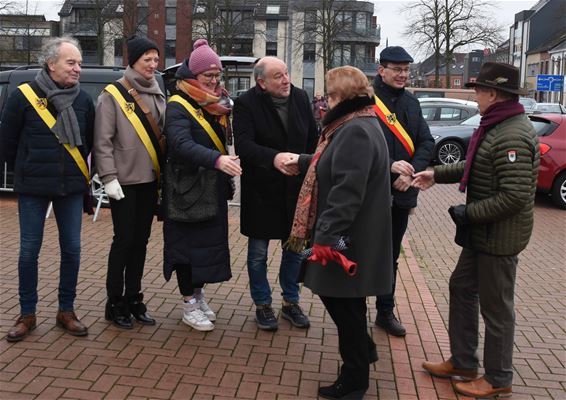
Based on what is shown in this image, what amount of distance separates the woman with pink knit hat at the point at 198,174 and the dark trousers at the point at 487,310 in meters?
1.67

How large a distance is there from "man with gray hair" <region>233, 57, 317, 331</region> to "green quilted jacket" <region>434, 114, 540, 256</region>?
1.28 m

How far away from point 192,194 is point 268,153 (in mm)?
602

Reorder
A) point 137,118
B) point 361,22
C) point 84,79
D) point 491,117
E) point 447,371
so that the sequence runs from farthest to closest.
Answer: point 361,22 < point 84,79 < point 137,118 < point 447,371 < point 491,117

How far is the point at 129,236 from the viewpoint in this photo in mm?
4598

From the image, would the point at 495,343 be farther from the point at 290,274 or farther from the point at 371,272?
the point at 290,274

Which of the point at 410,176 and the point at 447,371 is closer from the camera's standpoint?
the point at 447,371

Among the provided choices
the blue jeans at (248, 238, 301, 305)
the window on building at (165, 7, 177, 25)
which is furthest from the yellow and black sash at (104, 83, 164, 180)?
the window on building at (165, 7, 177, 25)

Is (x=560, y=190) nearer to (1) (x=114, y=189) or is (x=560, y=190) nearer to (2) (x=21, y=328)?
(1) (x=114, y=189)

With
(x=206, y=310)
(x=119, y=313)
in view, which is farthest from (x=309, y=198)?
(x=119, y=313)

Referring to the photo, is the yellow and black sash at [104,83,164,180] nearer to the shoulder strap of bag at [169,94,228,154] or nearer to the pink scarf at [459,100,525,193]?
the shoulder strap of bag at [169,94,228,154]

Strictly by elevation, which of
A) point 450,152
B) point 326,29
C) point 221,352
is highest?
point 326,29

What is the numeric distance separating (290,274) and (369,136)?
6.11ft

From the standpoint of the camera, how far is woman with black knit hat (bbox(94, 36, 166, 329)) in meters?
4.45

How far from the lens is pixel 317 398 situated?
3727 mm
